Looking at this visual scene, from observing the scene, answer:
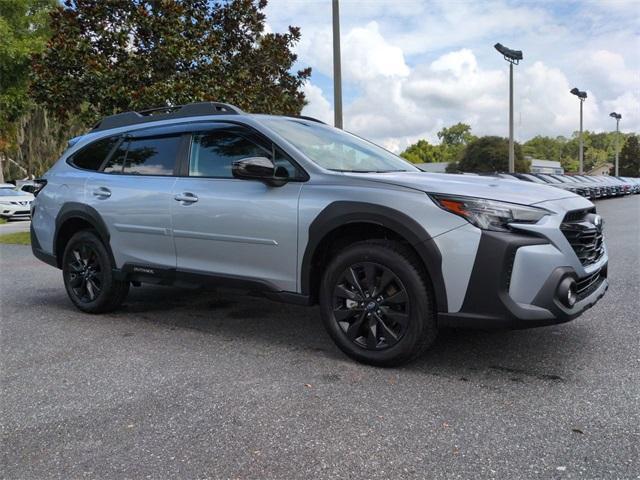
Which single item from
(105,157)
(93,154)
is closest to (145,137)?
(105,157)

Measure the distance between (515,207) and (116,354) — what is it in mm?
2963

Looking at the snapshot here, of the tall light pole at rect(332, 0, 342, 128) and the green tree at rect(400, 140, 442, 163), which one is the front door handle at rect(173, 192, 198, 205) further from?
the green tree at rect(400, 140, 442, 163)

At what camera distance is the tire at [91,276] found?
5270mm

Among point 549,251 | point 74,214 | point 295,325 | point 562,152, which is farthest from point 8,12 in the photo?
point 562,152

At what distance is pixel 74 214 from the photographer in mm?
5430

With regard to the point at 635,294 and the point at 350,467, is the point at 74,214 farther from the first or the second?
the point at 635,294

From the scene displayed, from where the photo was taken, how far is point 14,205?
23.4 meters

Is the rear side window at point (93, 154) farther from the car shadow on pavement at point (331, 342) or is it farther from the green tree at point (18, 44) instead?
the green tree at point (18, 44)

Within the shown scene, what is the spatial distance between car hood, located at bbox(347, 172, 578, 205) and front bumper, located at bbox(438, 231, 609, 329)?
0.27 meters

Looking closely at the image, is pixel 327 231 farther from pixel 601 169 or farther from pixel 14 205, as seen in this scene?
pixel 601 169

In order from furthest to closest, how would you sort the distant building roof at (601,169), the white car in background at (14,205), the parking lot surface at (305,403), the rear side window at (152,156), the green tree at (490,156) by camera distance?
the distant building roof at (601,169) < the green tree at (490,156) < the white car in background at (14,205) < the rear side window at (152,156) < the parking lot surface at (305,403)

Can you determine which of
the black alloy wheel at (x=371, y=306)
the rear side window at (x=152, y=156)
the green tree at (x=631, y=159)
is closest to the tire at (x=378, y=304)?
the black alloy wheel at (x=371, y=306)

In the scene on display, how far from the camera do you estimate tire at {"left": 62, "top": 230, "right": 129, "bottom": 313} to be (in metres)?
5.27

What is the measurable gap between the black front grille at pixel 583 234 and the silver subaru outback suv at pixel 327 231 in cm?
1
